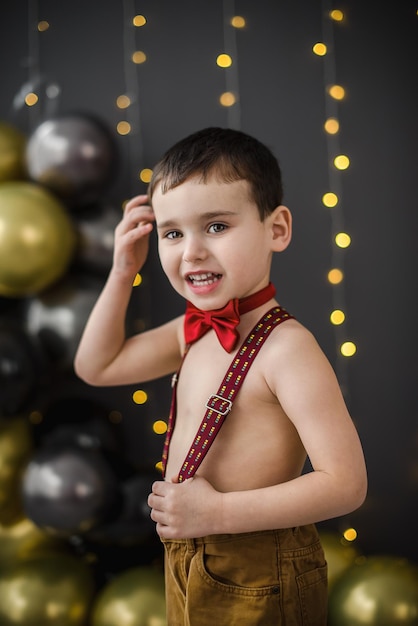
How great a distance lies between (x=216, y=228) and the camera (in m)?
1.08

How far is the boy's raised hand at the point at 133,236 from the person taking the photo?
127 centimetres

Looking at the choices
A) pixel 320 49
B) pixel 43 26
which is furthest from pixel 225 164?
pixel 43 26

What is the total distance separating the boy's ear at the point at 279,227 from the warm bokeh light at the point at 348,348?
832 millimetres

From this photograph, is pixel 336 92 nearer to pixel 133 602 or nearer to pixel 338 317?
pixel 338 317

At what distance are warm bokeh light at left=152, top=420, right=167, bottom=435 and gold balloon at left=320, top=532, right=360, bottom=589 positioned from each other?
528 millimetres

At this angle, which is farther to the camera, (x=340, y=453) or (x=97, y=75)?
(x=97, y=75)

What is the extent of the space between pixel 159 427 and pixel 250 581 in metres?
0.93

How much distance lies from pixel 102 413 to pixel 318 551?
87 cm

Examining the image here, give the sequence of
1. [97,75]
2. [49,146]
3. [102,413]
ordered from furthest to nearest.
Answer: [97,75] < [102,413] < [49,146]

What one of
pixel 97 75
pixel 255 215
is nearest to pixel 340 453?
pixel 255 215

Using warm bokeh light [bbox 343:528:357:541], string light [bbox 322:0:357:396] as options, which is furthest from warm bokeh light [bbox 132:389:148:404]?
warm bokeh light [bbox 343:528:357:541]

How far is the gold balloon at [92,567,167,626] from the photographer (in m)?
1.56

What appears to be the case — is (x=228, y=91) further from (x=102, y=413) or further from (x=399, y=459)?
(x=399, y=459)

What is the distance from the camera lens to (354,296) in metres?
1.92
